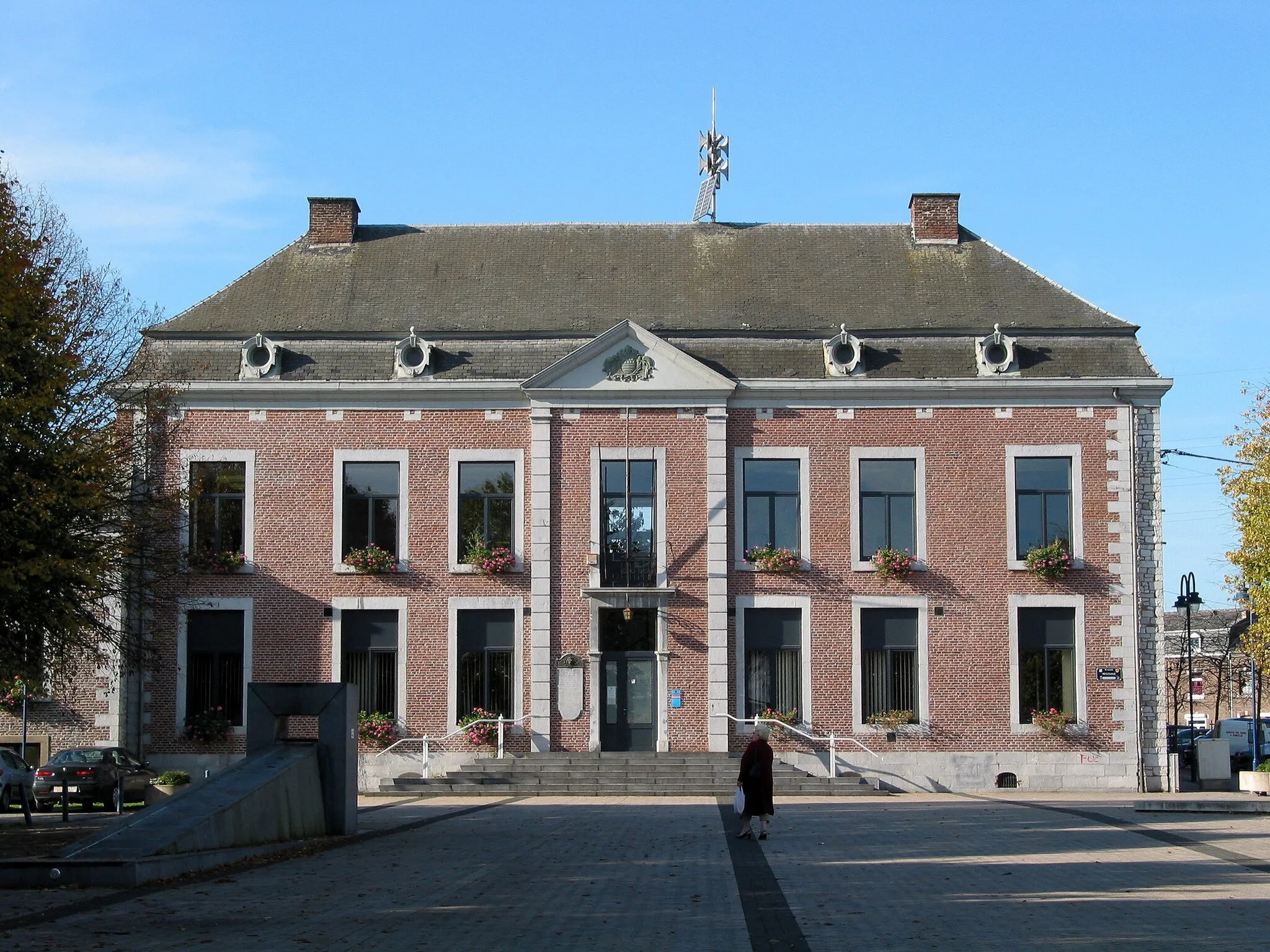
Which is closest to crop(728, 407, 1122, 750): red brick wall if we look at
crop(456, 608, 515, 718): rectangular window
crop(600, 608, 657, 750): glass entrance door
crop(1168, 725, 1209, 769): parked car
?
crop(600, 608, 657, 750): glass entrance door

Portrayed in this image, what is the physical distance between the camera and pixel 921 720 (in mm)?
28984

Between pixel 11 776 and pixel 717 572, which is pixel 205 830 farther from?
pixel 717 572

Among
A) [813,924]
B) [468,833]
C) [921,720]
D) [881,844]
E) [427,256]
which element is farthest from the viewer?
[427,256]

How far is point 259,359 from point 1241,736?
32.6 meters

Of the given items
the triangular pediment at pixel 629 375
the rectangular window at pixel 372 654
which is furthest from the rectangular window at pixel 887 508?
the rectangular window at pixel 372 654

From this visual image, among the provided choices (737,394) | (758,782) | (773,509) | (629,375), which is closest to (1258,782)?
(773,509)

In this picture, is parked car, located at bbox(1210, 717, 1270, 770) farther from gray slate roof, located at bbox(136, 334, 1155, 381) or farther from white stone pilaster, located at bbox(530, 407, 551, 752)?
white stone pilaster, located at bbox(530, 407, 551, 752)

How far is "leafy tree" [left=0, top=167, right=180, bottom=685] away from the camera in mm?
17547

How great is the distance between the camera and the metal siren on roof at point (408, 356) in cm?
2973

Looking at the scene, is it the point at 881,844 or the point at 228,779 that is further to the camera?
the point at 881,844

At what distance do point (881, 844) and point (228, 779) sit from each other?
7399 mm

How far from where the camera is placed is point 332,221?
110ft

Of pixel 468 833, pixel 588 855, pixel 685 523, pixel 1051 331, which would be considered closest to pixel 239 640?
pixel 685 523

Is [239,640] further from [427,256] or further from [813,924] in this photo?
[813,924]
